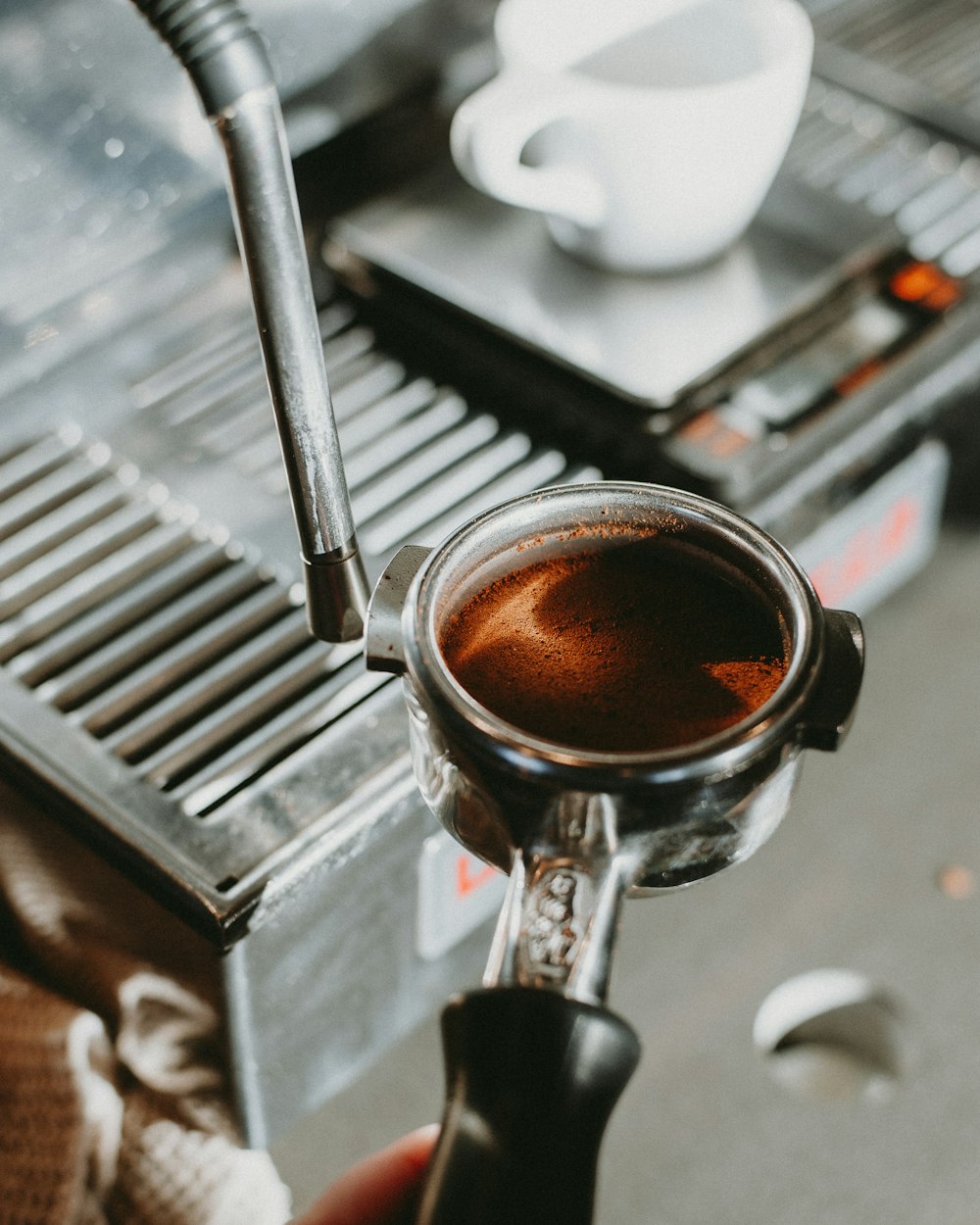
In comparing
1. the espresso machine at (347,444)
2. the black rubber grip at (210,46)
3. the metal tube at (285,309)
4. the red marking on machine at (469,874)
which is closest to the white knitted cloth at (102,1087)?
the espresso machine at (347,444)

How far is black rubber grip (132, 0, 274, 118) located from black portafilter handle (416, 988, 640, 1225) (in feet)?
0.89

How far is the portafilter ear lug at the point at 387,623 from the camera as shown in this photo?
40cm

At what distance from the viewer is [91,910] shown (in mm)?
663

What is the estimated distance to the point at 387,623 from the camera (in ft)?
1.32

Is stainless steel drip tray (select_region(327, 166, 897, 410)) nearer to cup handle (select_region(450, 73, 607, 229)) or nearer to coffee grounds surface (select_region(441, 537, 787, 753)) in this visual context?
cup handle (select_region(450, 73, 607, 229))

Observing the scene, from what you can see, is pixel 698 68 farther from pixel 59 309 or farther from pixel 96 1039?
pixel 96 1039

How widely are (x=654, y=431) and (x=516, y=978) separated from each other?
→ 453mm

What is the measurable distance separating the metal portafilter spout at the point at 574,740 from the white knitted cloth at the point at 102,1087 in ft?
0.99

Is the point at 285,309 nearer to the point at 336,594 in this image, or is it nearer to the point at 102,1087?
the point at 336,594

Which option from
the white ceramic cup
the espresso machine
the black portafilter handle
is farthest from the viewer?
the white ceramic cup

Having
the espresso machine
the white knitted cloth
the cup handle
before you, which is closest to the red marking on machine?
the espresso machine

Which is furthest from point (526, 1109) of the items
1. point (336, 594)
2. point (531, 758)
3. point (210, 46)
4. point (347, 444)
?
point (347, 444)

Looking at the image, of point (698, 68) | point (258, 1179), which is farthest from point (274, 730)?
point (698, 68)

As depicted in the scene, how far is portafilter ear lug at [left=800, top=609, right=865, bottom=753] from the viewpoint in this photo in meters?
0.37
